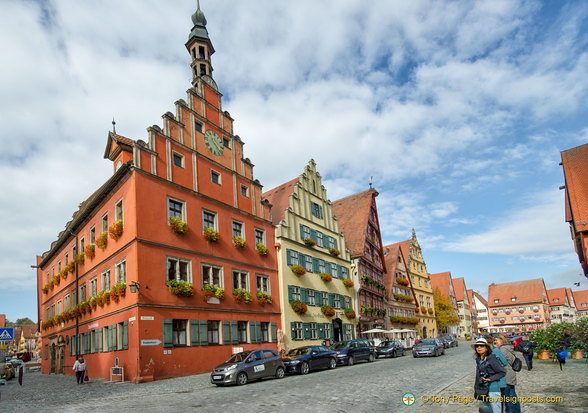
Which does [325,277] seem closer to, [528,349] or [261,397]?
[528,349]

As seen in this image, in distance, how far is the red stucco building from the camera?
2405cm

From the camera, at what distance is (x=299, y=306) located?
116 feet

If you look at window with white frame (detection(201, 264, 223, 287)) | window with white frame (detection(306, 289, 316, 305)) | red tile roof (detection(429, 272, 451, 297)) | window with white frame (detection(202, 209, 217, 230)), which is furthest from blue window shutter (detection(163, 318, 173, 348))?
red tile roof (detection(429, 272, 451, 297))

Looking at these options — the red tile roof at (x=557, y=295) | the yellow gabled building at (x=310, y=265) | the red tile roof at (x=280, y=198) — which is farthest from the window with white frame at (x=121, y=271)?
the red tile roof at (x=557, y=295)

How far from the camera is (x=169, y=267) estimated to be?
83.5 feet

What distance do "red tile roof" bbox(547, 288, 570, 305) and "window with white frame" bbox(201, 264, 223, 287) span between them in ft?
373

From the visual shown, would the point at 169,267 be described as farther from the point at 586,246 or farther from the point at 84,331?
the point at 586,246

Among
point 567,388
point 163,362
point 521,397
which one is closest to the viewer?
point 521,397

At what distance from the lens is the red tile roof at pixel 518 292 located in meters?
107

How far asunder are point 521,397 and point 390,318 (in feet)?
139

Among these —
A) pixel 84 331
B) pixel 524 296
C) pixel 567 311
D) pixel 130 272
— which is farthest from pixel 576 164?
pixel 567 311

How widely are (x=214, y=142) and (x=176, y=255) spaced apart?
888cm

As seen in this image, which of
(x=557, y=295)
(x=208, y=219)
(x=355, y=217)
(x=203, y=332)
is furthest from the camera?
(x=557, y=295)

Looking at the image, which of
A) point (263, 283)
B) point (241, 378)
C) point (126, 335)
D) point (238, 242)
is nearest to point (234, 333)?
point (263, 283)
